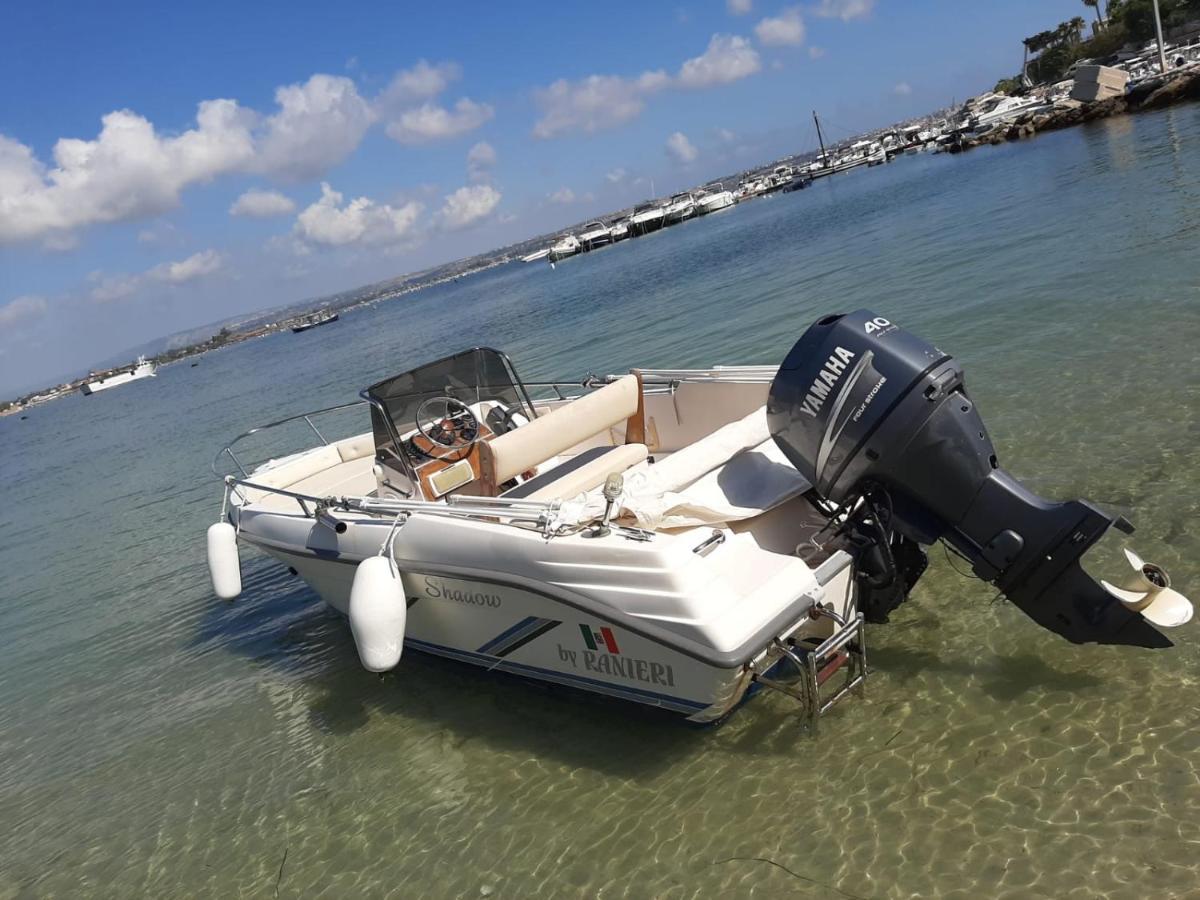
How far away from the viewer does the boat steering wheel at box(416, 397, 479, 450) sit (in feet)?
23.2

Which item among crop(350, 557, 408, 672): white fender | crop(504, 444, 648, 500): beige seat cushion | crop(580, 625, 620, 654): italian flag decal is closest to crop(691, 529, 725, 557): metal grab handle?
crop(580, 625, 620, 654): italian flag decal

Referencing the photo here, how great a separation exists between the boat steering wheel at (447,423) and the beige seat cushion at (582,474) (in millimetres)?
749

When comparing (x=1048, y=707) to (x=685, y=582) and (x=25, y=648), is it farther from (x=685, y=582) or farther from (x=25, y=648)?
(x=25, y=648)

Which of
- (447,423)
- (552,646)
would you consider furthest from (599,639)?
(447,423)

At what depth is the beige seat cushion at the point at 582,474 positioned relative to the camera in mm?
5957

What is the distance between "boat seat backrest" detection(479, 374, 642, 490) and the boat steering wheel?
2.91 ft

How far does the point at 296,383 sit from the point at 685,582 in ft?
131

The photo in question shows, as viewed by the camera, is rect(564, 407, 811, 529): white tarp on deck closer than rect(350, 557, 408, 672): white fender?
Yes

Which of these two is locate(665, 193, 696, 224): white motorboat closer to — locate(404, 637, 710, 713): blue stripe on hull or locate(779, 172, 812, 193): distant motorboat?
locate(779, 172, 812, 193): distant motorboat

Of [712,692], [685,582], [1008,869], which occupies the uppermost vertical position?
[685,582]

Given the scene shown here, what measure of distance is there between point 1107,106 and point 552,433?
48.5m

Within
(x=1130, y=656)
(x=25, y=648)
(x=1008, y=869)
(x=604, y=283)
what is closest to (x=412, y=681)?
(x=1008, y=869)

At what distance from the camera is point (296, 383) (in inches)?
1598

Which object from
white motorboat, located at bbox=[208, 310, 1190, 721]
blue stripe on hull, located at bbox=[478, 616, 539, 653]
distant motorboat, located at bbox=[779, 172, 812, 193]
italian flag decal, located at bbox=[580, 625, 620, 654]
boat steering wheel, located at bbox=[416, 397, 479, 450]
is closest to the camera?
white motorboat, located at bbox=[208, 310, 1190, 721]
